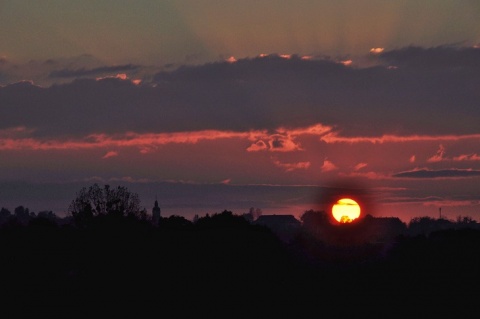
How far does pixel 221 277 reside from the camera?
72.3 m

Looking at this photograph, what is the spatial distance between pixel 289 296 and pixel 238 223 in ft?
147

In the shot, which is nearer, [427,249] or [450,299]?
[450,299]

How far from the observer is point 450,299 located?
217 ft

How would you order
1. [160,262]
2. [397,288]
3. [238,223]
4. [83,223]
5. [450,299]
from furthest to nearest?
[83,223] → [238,223] → [160,262] → [397,288] → [450,299]

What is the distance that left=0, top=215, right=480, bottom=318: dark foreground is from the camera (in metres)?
63.2

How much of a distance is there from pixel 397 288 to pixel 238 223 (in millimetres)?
43082

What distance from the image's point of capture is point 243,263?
254 ft

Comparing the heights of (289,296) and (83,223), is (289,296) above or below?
below

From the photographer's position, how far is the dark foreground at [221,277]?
63156 mm

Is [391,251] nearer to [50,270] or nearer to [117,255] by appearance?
[117,255]

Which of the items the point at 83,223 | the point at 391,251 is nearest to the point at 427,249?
the point at 391,251

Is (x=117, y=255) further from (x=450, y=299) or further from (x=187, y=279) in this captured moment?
(x=450, y=299)

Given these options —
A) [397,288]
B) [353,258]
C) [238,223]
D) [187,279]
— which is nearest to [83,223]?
[238,223]

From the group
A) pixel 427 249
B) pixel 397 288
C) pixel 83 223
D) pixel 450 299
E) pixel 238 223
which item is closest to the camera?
pixel 450 299
